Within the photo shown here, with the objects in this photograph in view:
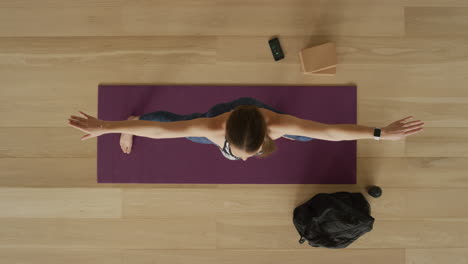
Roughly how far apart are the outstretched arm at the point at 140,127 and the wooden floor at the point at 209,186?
567 millimetres

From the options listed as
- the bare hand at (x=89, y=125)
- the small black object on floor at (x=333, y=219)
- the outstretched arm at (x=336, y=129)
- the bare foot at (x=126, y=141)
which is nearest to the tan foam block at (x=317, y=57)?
the outstretched arm at (x=336, y=129)

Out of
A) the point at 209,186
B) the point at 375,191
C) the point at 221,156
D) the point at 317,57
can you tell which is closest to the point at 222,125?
the point at 221,156

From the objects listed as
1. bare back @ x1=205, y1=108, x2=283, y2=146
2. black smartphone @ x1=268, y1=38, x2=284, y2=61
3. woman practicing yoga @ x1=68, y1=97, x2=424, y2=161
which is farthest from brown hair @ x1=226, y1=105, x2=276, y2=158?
black smartphone @ x1=268, y1=38, x2=284, y2=61

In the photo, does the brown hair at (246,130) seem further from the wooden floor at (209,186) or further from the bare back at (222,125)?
the wooden floor at (209,186)

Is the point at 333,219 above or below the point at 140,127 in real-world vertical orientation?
below

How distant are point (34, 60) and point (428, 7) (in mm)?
2443

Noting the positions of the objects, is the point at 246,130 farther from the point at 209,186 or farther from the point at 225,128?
the point at 209,186

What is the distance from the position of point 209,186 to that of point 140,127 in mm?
672

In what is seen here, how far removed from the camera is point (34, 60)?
1.89 m

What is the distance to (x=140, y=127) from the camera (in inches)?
53.2

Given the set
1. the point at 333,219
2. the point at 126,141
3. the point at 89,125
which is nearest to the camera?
the point at 89,125

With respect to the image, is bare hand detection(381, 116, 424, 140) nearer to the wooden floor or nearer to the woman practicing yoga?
the woman practicing yoga

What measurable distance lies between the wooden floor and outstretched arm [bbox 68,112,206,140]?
0.57m

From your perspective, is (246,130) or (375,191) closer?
(246,130)
